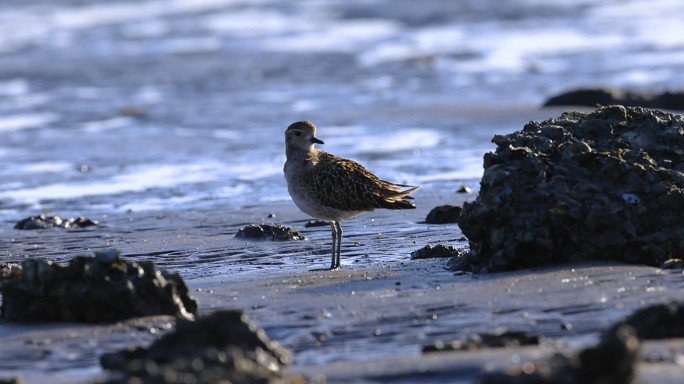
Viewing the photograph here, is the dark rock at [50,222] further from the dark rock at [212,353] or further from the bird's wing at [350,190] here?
the dark rock at [212,353]

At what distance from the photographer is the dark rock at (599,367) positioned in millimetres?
4242

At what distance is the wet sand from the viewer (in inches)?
198

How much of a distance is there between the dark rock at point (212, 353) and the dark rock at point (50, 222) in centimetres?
542

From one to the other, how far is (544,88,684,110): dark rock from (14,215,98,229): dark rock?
8.27m

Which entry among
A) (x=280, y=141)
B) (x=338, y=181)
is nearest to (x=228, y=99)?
(x=280, y=141)

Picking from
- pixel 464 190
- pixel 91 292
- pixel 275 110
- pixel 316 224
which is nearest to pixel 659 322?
pixel 91 292

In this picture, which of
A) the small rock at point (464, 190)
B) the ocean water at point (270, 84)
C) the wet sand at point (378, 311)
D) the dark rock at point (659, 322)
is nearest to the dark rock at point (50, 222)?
the ocean water at point (270, 84)

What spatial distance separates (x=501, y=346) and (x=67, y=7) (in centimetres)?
3363

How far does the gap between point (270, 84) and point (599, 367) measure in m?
17.3

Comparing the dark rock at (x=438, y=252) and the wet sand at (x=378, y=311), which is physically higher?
the dark rock at (x=438, y=252)

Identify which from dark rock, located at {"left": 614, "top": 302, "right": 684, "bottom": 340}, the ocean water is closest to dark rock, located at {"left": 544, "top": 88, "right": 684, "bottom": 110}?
the ocean water

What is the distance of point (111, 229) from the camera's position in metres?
10.4

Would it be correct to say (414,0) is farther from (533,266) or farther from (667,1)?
(533,266)

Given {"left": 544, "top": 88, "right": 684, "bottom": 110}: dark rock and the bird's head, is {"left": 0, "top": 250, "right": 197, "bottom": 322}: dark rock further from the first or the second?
{"left": 544, "top": 88, "right": 684, "bottom": 110}: dark rock
